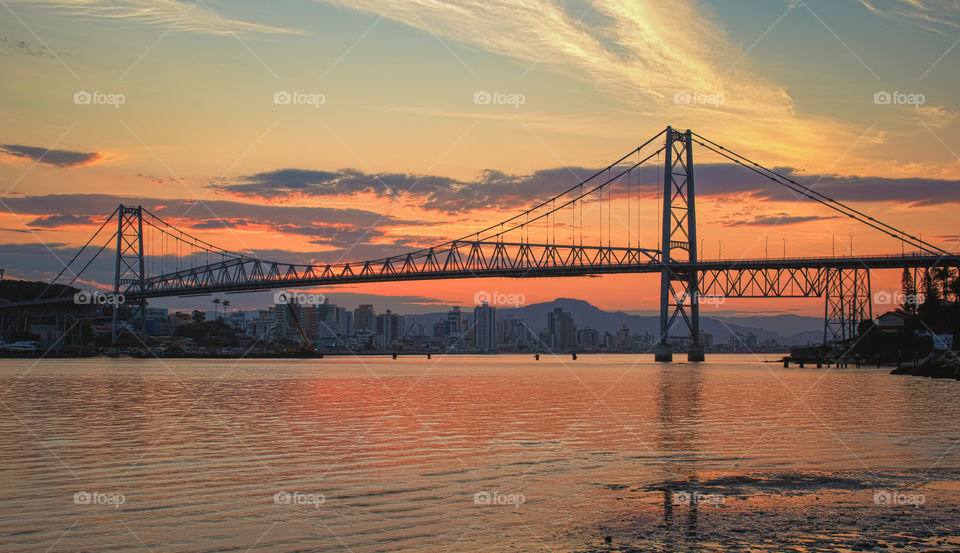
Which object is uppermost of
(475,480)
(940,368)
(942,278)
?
(942,278)

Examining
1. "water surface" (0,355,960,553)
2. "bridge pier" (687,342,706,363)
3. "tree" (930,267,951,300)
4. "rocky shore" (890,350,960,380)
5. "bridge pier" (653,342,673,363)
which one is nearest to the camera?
"water surface" (0,355,960,553)

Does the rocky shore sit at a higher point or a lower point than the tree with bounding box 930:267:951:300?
lower

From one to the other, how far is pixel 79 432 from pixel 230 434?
4722 millimetres

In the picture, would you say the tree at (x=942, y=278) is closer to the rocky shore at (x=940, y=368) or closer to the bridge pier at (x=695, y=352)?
the rocky shore at (x=940, y=368)

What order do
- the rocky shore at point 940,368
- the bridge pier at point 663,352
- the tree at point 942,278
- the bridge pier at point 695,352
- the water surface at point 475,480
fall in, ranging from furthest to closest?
1. the bridge pier at point 663,352
2. the bridge pier at point 695,352
3. the tree at point 942,278
4. the rocky shore at point 940,368
5. the water surface at point 475,480

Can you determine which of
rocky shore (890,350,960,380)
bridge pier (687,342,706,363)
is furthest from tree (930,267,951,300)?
bridge pier (687,342,706,363)

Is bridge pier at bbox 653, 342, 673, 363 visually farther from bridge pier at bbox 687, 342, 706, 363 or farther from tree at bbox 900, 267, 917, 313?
tree at bbox 900, 267, 917, 313

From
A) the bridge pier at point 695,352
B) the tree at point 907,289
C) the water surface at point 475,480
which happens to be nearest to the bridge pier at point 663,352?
the bridge pier at point 695,352

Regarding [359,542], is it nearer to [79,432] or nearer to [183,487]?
[183,487]

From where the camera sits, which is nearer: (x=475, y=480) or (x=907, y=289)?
(x=475, y=480)

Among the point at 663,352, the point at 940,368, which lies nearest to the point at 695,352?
the point at 663,352

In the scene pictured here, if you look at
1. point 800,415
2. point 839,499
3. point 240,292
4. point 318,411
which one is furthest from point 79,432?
point 240,292

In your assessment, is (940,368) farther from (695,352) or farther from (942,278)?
(695,352)

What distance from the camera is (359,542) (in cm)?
1251
